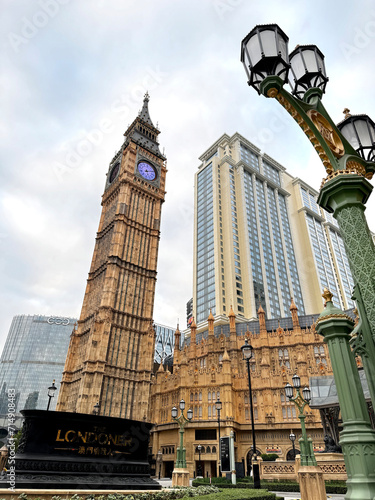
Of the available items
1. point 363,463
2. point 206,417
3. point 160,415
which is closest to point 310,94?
point 363,463

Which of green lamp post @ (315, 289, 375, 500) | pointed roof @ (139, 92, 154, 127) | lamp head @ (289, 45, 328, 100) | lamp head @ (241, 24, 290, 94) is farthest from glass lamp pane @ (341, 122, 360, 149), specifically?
pointed roof @ (139, 92, 154, 127)

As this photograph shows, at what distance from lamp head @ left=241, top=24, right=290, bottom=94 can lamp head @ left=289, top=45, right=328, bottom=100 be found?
0.52 meters

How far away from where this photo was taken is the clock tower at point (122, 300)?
48.6m

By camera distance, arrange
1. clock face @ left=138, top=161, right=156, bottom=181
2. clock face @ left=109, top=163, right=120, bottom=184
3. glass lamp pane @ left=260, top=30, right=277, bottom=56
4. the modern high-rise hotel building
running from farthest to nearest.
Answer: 1. the modern high-rise hotel building
2. clock face @ left=109, top=163, right=120, bottom=184
3. clock face @ left=138, top=161, right=156, bottom=181
4. glass lamp pane @ left=260, top=30, right=277, bottom=56

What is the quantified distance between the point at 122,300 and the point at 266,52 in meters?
52.7

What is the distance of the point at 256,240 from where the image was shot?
102m

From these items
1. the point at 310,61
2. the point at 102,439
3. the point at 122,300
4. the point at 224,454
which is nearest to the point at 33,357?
the point at 122,300

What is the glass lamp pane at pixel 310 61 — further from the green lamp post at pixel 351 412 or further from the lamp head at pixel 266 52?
the green lamp post at pixel 351 412

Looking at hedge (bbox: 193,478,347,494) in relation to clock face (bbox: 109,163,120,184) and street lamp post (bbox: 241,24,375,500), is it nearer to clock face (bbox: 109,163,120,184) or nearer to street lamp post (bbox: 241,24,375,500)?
street lamp post (bbox: 241,24,375,500)

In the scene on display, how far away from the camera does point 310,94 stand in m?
6.95

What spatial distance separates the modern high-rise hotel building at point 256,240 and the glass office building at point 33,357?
5311 centimetres

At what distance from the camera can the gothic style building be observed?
132ft

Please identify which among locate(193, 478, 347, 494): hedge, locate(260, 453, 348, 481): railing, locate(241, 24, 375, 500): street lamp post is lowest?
locate(193, 478, 347, 494): hedge

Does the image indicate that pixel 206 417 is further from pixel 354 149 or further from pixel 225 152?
pixel 225 152
